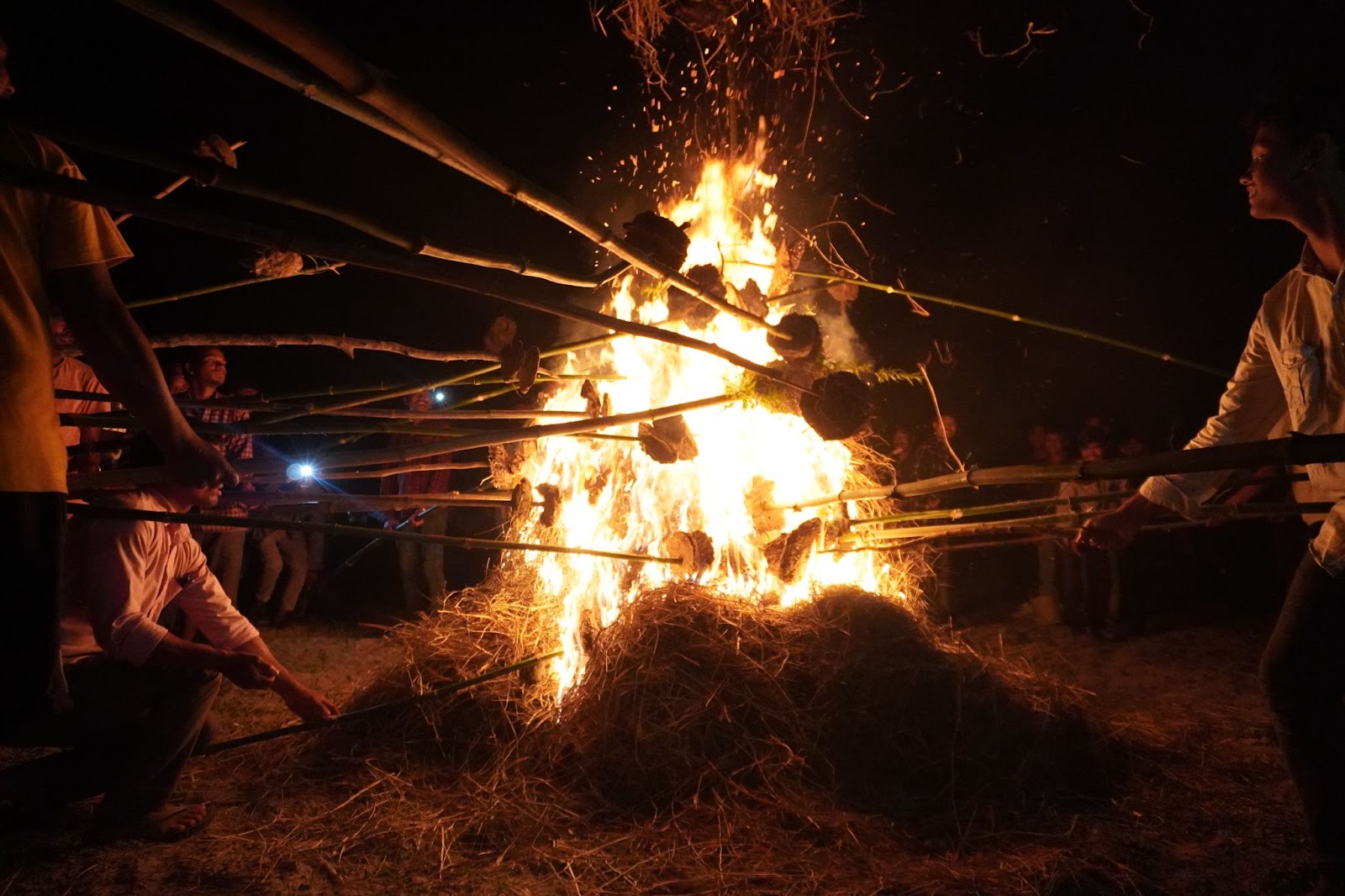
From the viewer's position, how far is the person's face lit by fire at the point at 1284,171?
2.76 metres

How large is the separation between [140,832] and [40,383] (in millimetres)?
2425

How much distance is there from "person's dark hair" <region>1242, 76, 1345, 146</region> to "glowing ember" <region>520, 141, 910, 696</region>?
299cm

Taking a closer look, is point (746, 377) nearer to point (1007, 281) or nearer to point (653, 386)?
point (653, 386)

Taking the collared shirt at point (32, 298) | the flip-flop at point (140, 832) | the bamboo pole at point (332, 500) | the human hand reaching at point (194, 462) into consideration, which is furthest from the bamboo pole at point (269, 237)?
the flip-flop at point (140, 832)

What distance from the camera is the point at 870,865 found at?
3.07m

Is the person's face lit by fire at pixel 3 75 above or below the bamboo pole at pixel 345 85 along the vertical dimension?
above

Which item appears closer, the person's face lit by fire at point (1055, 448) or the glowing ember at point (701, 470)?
the glowing ember at point (701, 470)

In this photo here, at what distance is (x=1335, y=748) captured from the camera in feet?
8.90

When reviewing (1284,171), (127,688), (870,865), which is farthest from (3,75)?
(1284,171)

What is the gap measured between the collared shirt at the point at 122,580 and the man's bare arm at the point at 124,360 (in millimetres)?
1326

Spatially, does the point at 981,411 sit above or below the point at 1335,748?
above

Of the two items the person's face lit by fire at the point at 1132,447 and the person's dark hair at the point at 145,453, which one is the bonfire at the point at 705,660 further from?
the person's face lit by fire at the point at 1132,447

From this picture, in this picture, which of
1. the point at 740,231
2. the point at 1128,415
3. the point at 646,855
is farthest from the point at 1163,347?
the point at 646,855

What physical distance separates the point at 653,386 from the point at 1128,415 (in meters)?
7.68
